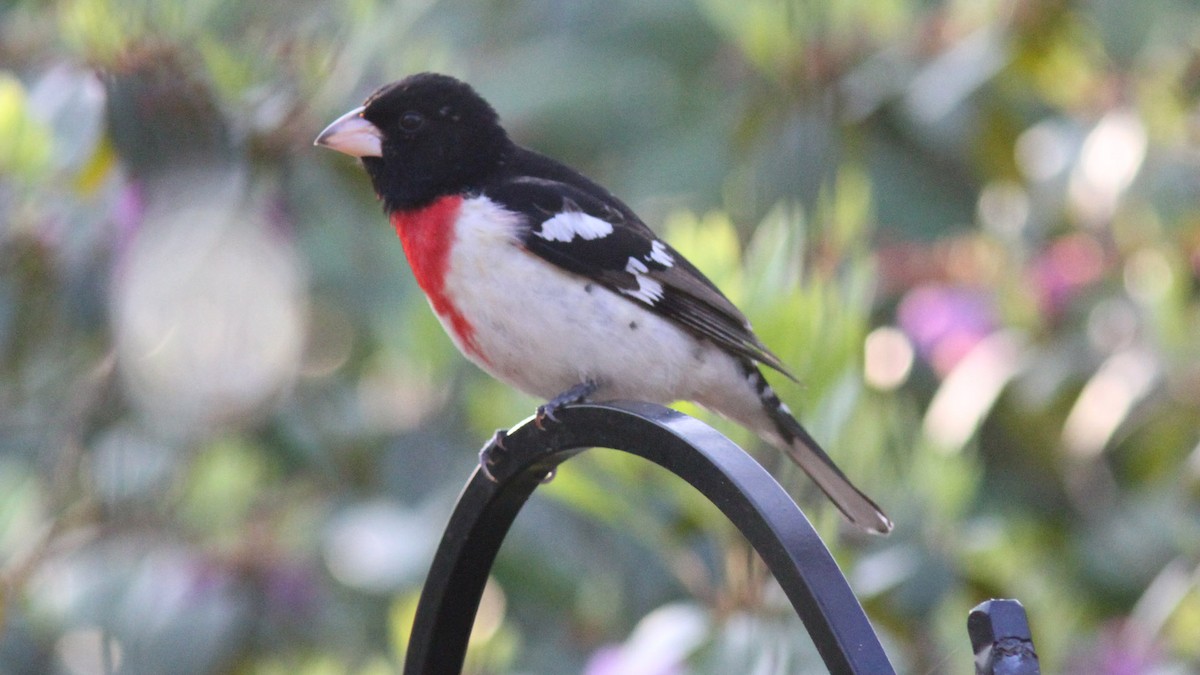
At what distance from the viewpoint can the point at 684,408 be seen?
189cm

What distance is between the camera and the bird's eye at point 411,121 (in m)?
1.91

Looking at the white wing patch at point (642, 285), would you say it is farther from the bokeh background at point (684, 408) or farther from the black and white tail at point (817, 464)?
the black and white tail at point (817, 464)

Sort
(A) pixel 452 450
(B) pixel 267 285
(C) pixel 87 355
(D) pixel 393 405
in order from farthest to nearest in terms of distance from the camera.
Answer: (D) pixel 393 405, (A) pixel 452 450, (C) pixel 87 355, (B) pixel 267 285

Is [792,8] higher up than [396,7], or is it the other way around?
[396,7]

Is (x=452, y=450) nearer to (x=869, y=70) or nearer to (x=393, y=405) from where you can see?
(x=393, y=405)

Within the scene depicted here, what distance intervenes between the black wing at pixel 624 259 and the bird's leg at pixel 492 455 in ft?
0.85

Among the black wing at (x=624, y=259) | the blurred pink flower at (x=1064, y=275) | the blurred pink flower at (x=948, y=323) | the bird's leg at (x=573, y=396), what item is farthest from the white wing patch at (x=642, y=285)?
the blurred pink flower at (x=1064, y=275)

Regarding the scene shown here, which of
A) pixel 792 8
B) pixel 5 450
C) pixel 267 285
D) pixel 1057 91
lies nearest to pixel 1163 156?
pixel 1057 91

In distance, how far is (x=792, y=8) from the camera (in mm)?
1620

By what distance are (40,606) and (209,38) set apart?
0.98m

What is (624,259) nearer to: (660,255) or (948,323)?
(660,255)

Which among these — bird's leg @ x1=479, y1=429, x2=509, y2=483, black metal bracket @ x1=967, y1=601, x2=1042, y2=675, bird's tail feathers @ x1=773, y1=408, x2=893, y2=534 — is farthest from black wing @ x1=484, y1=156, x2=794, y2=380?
black metal bracket @ x1=967, y1=601, x2=1042, y2=675

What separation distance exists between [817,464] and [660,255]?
35cm

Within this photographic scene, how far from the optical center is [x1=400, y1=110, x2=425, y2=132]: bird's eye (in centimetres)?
191
